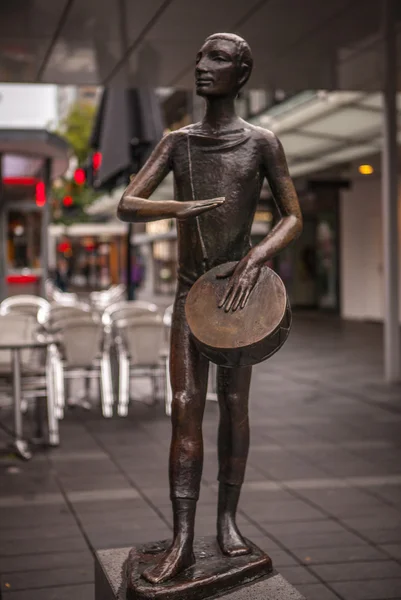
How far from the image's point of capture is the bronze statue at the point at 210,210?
3770 mm

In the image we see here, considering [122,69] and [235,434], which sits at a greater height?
[122,69]

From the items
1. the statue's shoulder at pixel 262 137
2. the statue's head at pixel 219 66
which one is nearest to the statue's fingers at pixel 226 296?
the statue's shoulder at pixel 262 137

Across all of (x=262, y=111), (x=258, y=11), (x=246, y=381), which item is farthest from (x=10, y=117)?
(x=246, y=381)

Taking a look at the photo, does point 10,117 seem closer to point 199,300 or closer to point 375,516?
point 375,516

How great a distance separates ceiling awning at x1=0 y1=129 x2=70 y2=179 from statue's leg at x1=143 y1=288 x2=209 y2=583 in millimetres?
11869

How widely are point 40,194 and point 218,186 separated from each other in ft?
46.1

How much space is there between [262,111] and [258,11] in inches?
345

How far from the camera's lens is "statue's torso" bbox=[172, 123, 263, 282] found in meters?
3.80

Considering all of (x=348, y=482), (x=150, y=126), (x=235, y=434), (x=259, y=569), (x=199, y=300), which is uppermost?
(x=150, y=126)

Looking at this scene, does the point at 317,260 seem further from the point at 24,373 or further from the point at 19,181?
the point at 24,373

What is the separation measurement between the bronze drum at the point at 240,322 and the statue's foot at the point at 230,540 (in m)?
0.74

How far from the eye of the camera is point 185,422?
12.6ft

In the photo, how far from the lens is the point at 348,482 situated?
7.10 m

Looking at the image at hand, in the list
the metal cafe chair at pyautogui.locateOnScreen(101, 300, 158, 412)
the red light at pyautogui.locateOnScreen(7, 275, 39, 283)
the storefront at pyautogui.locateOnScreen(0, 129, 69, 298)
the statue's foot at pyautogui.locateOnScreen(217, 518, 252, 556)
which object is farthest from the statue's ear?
the red light at pyautogui.locateOnScreen(7, 275, 39, 283)
